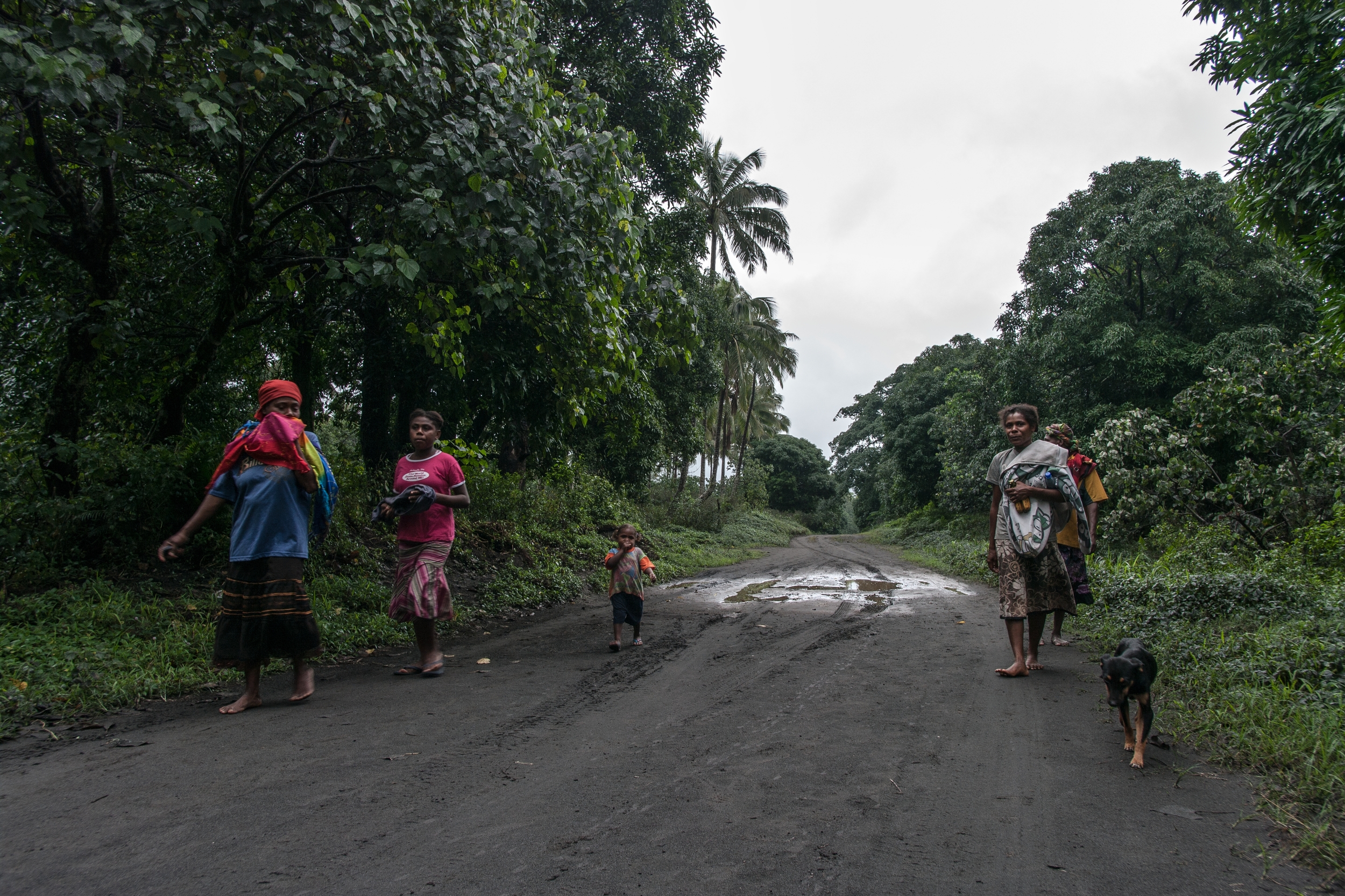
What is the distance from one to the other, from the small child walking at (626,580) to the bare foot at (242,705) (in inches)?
108

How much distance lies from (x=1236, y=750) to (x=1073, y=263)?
18.9 m

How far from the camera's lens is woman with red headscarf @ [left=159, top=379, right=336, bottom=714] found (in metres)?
4.30

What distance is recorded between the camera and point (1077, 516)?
232 inches

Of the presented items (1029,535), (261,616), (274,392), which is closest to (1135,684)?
(1029,535)

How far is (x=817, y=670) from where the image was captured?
5316 millimetres

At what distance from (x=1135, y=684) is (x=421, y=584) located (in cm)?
425

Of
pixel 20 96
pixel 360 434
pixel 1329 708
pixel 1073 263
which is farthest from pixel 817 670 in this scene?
pixel 1073 263

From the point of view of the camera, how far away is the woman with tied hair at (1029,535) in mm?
5105

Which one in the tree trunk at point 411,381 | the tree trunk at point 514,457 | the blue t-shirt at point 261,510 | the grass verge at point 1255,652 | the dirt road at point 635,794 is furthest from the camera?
the tree trunk at point 514,457

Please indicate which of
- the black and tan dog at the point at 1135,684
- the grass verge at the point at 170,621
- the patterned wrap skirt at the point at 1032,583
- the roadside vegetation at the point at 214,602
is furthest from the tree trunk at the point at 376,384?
the black and tan dog at the point at 1135,684

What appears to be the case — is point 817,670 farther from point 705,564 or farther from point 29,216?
point 705,564

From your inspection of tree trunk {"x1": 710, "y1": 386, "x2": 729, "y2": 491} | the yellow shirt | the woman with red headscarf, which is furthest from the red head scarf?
tree trunk {"x1": 710, "y1": 386, "x2": 729, "y2": 491}

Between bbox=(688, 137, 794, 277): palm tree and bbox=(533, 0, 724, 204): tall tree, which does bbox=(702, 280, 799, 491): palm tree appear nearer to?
bbox=(688, 137, 794, 277): palm tree

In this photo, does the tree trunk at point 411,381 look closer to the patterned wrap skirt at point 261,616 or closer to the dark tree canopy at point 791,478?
the patterned wrap skirt at point 261,616
